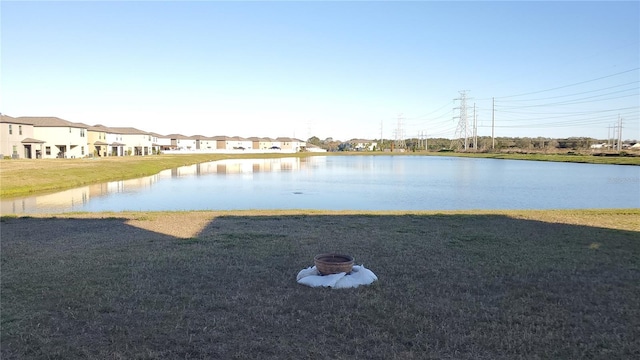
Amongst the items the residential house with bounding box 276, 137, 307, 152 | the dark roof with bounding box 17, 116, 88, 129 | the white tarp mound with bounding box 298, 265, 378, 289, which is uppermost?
the dark roof with bounding box 17, 116, 88, 129

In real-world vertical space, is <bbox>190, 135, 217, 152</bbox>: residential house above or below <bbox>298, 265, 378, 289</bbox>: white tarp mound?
above

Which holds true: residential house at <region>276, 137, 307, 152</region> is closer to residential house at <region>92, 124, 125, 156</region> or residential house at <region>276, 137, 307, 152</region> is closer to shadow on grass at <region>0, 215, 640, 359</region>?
residential house at <region>92, 124, 125, 156</region>

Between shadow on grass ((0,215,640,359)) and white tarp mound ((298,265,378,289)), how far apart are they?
13 cm

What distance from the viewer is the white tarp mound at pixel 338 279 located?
242 inches

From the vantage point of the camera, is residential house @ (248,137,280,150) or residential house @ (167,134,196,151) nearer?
residential house @ (167,134,196,151)

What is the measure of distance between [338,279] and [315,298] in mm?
598

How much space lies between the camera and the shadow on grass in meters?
4.35

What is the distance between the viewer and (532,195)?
24047 mm

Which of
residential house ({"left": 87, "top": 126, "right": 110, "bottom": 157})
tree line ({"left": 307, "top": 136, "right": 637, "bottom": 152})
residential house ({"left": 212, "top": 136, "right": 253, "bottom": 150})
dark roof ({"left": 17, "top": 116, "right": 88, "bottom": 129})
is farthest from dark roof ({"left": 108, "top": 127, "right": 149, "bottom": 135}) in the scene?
tree line ({"left": 307, "top": 136, "right": 637, "bottom": 152})

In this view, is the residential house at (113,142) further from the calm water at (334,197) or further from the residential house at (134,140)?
the calm water at (334,197)

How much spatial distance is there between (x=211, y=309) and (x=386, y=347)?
7.08ft

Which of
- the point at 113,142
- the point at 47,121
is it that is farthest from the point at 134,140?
the point at 47,121

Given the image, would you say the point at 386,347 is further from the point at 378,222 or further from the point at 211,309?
the point at 378,222

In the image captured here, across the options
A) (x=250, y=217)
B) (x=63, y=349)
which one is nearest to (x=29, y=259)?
(x=63, y=349)
